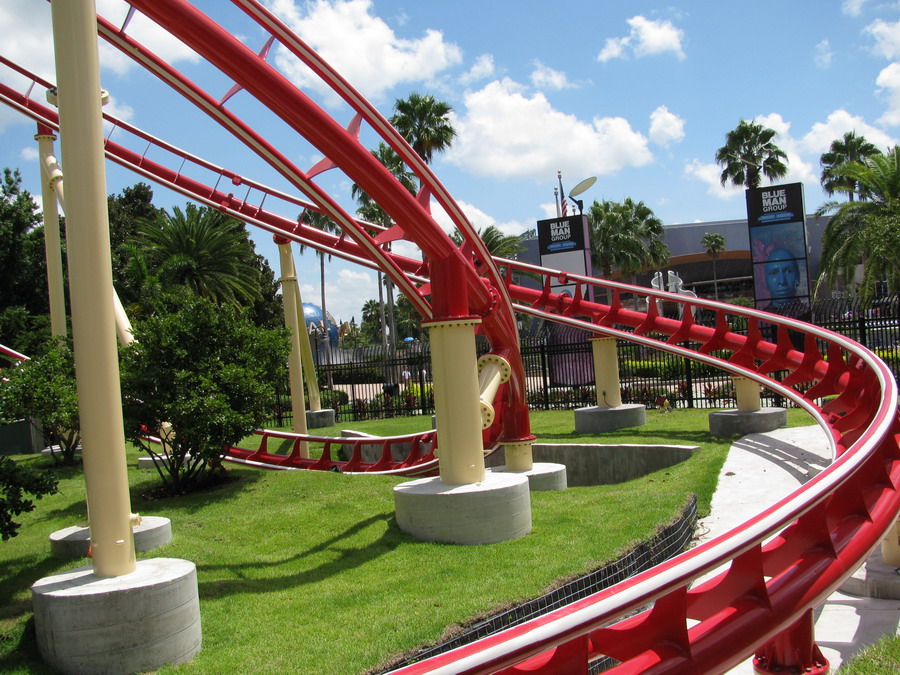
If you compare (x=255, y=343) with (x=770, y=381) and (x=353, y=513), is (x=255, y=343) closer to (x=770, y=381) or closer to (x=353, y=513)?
(x=353, y=513)

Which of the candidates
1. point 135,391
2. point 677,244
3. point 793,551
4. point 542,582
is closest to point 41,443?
point 135,391

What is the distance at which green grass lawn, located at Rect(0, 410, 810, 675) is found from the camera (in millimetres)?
5539

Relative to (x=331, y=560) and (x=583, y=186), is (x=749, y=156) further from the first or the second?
(x=331, y=560)

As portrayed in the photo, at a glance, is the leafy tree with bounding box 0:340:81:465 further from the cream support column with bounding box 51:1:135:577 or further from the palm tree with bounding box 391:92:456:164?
the palm tree with bounding box 391:92:456:164

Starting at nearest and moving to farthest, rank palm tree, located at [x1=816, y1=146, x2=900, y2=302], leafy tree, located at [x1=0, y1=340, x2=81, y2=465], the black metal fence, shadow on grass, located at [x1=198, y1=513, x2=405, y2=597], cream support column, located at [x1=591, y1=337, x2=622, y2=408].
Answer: shadow on grass, located at [x1=198, y1=513, x2=405, y2=597]
leafy tree, located at [x1=0, y1=340, x2=81, y2=465]
cream support column, located at [x1=591, y1=337, x2=622, y2=408]
the black metal fence
palm tree, located at [x1=816, y1=146, x2=900, y2=302]

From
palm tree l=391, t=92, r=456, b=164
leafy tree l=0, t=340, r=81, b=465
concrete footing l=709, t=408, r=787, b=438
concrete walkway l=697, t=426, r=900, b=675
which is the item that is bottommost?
concrete walkway l=697, t=426, r=900, b=675

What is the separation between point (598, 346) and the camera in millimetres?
16469

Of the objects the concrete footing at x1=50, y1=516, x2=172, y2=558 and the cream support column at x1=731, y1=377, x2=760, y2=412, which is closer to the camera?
the concrete footing at x1=50, y1=516, x2=172, y2=558

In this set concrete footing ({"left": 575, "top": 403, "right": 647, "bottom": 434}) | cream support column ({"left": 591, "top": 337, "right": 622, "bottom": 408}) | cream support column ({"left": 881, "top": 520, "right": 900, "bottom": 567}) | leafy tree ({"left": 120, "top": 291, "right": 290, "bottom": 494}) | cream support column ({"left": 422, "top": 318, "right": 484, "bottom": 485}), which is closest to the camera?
cream support column ({"left": 881, "top": 520, "right": 900, "bottom": 567})

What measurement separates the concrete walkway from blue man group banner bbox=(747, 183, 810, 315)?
19.1 metres

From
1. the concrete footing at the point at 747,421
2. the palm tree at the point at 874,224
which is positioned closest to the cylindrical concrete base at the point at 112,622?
the concrete footing at the point at 747,421

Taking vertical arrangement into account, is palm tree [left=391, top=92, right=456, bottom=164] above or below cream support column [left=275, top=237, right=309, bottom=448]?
above

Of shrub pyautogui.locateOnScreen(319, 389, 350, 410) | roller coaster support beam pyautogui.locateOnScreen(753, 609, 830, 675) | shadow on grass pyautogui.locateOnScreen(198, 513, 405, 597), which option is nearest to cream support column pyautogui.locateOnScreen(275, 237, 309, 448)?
shadow on grass pyautogui.locateOnScreen(198, 513, 405, 597)

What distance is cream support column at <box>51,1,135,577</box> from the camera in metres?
5.18
